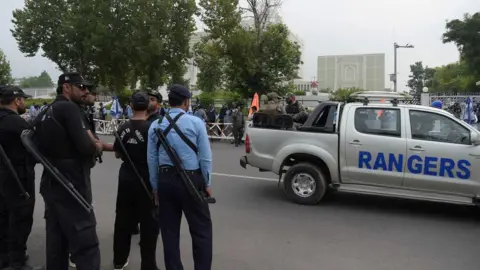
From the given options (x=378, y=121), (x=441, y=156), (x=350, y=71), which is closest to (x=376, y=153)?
(x=378, y=121)

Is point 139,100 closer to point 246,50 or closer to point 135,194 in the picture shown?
point 135,194

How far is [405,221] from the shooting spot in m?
6.36

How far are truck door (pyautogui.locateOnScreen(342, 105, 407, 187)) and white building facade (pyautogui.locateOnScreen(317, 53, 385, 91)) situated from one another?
11260 cm

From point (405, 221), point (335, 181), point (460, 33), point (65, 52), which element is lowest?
point (405, 221)

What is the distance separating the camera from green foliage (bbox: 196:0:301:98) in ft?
78.2

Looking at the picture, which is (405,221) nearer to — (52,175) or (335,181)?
(335,181)

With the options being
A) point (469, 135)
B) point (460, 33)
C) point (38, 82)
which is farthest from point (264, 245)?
point (38, 82)

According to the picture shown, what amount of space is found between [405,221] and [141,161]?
4.12 meters

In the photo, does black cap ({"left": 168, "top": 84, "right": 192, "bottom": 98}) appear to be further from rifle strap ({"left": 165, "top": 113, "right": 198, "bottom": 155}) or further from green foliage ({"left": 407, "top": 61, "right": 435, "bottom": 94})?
green foliage ({"left": 407, "top": 61, "right": 435, "bottom": 94})

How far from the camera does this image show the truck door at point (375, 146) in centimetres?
662

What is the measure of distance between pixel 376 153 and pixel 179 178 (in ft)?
13.0

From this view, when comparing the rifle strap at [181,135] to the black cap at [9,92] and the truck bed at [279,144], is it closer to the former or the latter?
the black cap at [9,92]

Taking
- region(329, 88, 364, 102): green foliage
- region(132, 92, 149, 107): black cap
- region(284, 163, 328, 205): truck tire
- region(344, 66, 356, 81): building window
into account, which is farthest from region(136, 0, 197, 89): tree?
region(344, 66, 356, 81): building window

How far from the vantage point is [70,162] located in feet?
11.4
